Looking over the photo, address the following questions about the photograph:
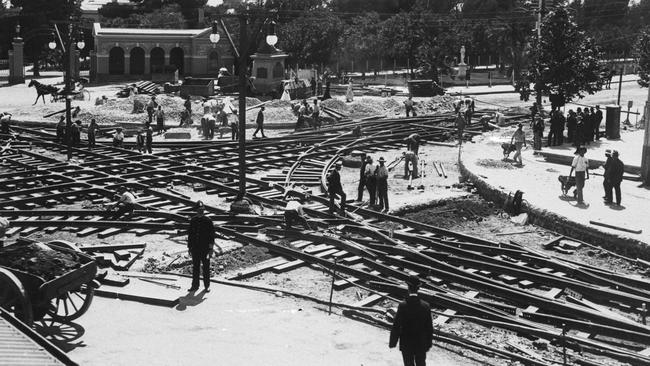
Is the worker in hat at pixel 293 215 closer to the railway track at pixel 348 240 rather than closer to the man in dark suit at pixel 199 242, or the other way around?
the railway track at pixel 348 240

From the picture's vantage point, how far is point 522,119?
142 feet

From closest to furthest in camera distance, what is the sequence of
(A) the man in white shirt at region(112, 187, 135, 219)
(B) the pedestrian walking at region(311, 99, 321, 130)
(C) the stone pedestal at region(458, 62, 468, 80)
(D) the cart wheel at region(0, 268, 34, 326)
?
1. (D) the cart wheel at region(0, 268, 34, 326)
2. (A) the man in white shirt at region(112, 187, 135, 219)
3. (B) the pedestrian walking at region(311, 99, 321, 130)
4. (C) the stone pedestal at region(458, 62, 468, 80)

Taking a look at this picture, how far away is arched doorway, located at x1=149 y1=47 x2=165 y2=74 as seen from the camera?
71375 mm

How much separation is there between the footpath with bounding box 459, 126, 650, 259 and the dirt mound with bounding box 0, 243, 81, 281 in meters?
12.3

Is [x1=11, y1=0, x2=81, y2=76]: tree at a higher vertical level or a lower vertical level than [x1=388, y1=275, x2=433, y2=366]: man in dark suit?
higher

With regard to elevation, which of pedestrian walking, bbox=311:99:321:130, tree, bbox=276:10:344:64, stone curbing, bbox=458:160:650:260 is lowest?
stone curbing, bbox=458:160:650:260

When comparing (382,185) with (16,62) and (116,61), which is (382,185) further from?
(16,62)

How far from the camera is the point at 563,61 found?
35.2m

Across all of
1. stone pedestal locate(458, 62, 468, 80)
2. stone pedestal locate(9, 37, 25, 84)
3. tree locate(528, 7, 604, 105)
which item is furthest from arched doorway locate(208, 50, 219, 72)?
tree locate(528, 7, 604, 105)

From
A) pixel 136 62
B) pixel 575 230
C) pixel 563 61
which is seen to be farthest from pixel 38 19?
pixel 575 230

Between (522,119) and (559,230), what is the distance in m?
24.7

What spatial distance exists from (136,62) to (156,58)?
73.2 inches

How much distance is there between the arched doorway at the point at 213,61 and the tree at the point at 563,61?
4087cm

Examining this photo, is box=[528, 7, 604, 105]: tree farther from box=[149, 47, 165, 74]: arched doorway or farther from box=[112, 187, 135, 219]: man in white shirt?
box=[149, 47, 165, 74]: arched doorway
